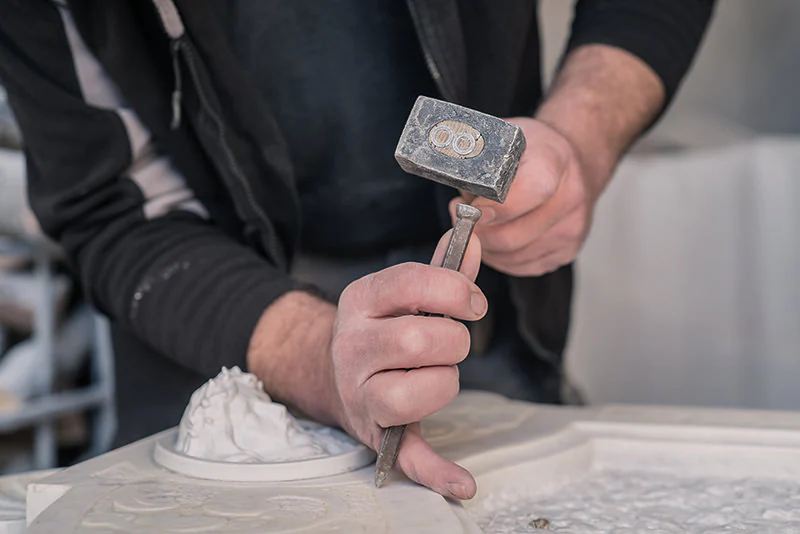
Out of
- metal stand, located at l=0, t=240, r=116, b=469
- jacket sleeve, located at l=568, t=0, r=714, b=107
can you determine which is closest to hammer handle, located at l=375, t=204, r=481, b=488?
jacket sleeve, located at l=568, t=0, r=714, b=107

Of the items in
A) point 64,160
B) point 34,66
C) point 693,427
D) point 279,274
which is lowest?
point 693,427

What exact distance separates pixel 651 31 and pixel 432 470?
770 millimetres

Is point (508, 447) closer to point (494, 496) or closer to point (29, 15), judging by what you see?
point (494, 496)

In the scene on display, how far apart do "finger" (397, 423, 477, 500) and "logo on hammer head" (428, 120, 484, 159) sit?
256mm

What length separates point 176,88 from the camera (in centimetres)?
104

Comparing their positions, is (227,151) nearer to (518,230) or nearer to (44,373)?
(518,230)

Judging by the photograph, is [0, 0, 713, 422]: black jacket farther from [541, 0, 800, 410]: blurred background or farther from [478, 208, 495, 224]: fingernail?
[541, 0, 800, 410]: blurred background

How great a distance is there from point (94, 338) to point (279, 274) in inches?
53.3

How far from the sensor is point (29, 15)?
3.30 feet

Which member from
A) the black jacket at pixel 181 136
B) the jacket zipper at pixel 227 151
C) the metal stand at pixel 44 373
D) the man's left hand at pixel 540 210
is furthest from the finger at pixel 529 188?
the metal stand at pixel 44 373

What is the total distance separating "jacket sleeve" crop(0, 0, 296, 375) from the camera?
38.8 inches

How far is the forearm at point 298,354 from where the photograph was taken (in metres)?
0.85

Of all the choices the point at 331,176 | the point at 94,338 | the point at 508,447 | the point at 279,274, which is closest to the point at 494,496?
the point at 508,447

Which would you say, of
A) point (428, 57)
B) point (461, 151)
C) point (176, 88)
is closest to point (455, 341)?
point (461, 151)
